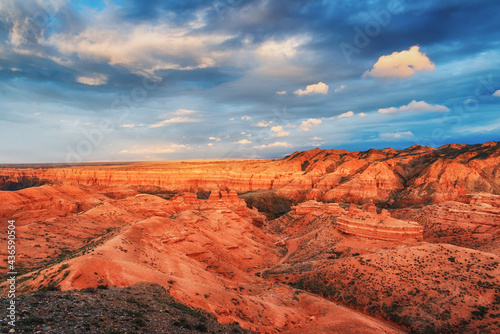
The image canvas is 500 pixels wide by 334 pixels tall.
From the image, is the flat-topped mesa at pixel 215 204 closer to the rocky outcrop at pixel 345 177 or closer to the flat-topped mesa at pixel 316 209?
the flat-topped mesa at pixel 316 209

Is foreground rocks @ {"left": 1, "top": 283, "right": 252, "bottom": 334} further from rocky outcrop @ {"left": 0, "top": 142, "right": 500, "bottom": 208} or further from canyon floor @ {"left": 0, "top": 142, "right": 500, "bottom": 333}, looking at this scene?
rocky outcrop @ {"left": 0, "top": 142, "right": 500, "bottom": 208}

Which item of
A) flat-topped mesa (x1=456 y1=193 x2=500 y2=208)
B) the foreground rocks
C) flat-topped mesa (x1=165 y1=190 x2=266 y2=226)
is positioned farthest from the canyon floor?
flat-topped mesa (x1=165 y1=190 x2=266 y2=226)

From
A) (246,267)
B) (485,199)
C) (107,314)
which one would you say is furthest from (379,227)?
(107,314)

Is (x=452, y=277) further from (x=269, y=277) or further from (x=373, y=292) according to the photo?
(x=269, y=277)

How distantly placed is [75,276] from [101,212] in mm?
43499

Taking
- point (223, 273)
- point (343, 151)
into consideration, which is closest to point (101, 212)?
point (223, 273)

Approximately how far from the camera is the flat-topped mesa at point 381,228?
1932 inches

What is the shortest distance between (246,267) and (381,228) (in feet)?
77.8

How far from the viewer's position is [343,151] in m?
176

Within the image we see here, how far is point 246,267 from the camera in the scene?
50.3 meters

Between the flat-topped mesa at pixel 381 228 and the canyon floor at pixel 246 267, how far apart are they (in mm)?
176

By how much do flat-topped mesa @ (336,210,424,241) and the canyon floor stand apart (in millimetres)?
176

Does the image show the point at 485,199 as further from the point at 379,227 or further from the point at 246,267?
the point at 246,267

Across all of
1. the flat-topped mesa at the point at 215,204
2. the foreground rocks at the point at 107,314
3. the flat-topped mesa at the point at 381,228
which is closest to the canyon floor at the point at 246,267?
the foreground rocks at the point at 107,314
